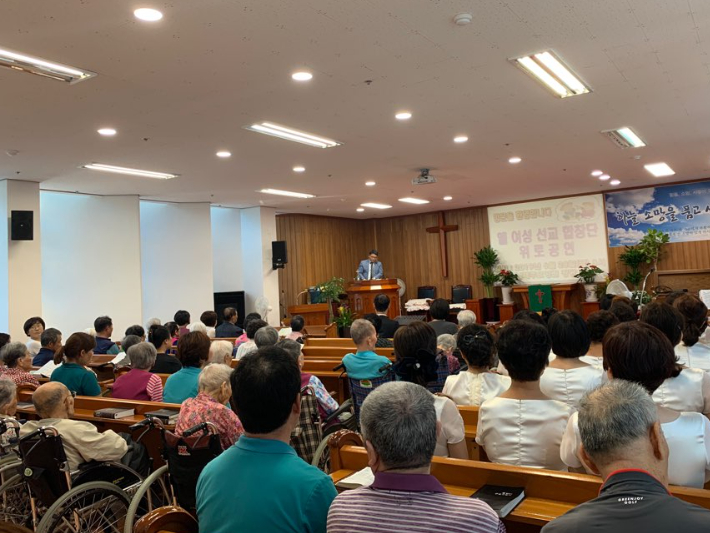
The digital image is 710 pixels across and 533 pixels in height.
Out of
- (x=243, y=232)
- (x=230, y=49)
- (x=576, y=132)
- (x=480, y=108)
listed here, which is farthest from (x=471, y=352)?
(x=243, y=232)

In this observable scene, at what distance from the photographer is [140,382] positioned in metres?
4.67

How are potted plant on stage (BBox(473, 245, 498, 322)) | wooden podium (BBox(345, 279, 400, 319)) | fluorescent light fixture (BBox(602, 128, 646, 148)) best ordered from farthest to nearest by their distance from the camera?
potted plant on stage (BBox(473, 245, 498, 322))
wooden podium (BBox(345, 279, 400, 319))
fluorescent light fixture (BBox(602, 128, 646, 148))

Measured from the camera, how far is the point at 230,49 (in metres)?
4.57

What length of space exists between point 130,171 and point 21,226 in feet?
5.92

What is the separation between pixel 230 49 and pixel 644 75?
157 inches

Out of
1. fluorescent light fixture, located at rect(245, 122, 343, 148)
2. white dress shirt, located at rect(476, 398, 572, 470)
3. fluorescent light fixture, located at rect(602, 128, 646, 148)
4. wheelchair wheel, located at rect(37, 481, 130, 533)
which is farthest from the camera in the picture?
fluorescent light fixture, located at rect(602, 128, 646, 148)

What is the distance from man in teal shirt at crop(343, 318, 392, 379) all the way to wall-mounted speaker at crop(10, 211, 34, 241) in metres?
6.52

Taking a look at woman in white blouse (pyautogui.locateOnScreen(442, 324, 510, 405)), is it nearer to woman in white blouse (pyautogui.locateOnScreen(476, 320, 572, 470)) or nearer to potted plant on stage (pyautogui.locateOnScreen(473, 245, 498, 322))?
woman in white blouse (pyautogui.locateOnScreen(476, 320, 572, 470))

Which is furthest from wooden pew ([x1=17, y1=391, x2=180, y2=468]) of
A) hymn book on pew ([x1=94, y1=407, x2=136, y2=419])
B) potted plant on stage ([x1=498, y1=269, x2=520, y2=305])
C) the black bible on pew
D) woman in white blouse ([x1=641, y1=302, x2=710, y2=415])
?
potted plant on stage ([x1=498, y1=269, x2=520, y2=305])

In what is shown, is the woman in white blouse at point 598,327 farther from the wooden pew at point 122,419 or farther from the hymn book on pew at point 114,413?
the hymn book on pew at point 114,413

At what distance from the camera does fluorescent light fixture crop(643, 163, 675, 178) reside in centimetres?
1079

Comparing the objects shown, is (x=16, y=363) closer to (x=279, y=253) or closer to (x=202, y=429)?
(x=202, y=429)

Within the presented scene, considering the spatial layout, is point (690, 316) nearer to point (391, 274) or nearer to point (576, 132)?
point (576, 132)

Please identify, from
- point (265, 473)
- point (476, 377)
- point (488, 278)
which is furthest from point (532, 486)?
point (488, 278)
